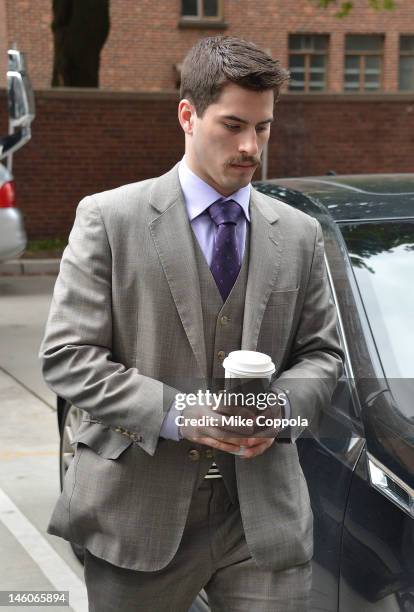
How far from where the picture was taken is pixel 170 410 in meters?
2.23

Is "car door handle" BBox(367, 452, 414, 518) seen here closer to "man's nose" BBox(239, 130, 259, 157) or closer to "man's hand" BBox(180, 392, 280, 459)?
"man's hand" BBox(180, 392, 280, 459)

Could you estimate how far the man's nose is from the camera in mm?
2217

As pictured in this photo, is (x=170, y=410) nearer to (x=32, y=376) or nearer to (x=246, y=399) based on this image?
(x=246, y=399)

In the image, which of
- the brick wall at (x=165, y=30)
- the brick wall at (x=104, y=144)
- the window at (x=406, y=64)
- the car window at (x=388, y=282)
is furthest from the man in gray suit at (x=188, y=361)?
the window at (x=406, y=64)

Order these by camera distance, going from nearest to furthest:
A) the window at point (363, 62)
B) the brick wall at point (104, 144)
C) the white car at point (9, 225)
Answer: the white car at point (9, 225) < the brick wall at point (104, 144) < the window at point (363, 62)

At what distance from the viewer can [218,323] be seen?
2334 millimetres

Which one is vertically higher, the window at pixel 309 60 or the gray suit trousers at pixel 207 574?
the gray suit trousers at pixel 207 574

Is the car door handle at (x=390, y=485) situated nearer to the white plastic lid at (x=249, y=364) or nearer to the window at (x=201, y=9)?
the white plastic lid at (x=249, y=364)

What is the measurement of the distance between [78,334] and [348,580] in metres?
1.10

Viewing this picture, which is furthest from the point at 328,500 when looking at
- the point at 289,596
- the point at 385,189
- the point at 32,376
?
the point at 32,376

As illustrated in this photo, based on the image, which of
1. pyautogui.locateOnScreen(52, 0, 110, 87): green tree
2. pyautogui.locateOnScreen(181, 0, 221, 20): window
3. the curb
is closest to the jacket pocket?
the curb

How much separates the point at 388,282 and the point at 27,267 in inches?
426

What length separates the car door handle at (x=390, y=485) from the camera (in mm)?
2748

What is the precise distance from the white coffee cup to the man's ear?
51 centimetres
